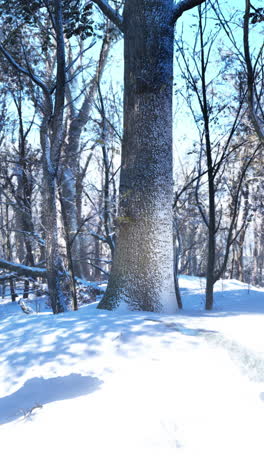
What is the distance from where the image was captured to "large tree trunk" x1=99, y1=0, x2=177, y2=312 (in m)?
3.97

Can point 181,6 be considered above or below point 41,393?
above

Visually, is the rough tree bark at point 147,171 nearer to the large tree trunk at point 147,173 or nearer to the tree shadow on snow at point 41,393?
the large tree trunk at point 147,173

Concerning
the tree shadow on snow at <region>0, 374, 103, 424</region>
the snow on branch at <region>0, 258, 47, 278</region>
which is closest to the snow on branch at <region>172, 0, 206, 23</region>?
the tree shadow on snow at <region>0, 374, 103, 424</region>

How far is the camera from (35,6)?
6156 millimetres

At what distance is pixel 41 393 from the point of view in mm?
1979

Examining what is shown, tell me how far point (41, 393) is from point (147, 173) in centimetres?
271

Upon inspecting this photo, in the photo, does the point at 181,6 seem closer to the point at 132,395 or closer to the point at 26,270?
the point at 132,395

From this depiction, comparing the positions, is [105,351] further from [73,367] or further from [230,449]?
[230,449]

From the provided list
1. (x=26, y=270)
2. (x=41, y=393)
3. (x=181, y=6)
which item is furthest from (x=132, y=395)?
(x=26, y=270)

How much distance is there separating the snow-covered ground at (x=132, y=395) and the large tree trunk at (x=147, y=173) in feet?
3.27

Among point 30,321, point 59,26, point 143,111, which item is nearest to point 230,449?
point 30,321

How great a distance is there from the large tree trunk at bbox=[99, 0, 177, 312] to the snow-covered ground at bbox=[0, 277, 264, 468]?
1.00 metres

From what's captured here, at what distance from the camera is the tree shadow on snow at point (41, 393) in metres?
1.83

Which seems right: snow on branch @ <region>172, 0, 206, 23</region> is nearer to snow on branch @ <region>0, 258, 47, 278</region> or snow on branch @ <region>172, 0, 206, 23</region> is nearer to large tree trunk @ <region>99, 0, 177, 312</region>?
large tree trunk @ <region>99, 0, 177, 312</region>
